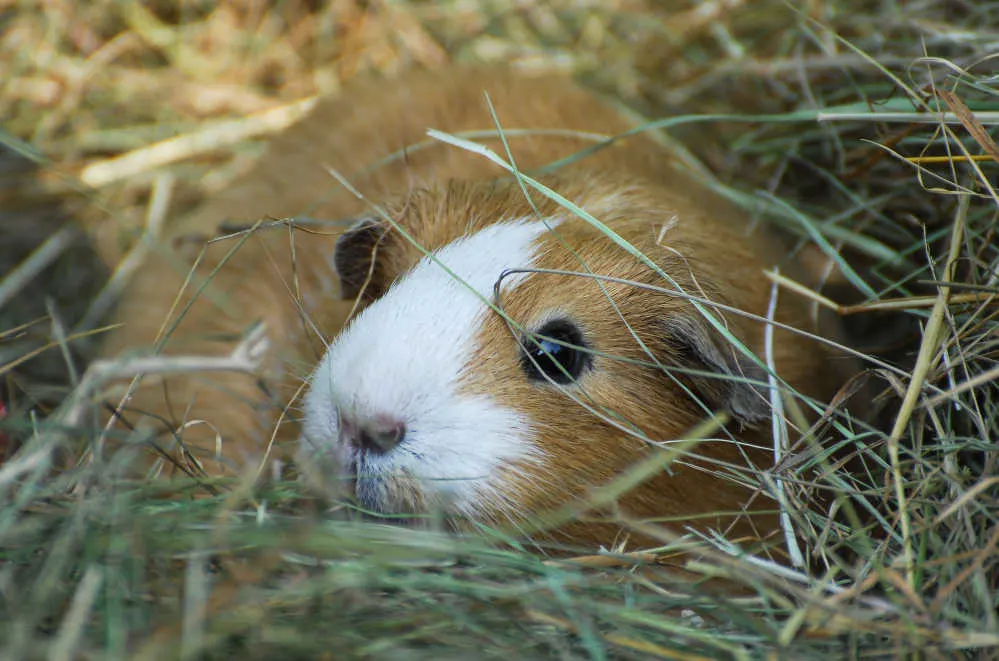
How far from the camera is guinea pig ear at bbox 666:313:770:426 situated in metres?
2.22

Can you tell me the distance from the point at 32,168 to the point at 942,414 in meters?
4.00

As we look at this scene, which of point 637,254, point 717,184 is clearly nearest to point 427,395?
point 637,254

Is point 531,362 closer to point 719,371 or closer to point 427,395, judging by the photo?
point 427,395

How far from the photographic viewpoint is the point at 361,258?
8.45 feet

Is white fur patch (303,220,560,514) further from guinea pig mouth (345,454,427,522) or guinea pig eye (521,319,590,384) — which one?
guinea pig eye (521,319,590,384)

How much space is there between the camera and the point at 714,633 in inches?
72.2

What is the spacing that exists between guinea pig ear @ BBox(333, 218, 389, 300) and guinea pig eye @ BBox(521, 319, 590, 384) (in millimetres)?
546

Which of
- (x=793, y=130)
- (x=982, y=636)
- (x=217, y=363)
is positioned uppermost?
(x=217, y=363)

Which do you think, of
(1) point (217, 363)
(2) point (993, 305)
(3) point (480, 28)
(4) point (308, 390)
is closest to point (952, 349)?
(2) point (993, 305)

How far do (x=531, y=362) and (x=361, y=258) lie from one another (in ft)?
2.25

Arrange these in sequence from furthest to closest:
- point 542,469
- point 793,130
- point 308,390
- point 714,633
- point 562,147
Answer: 1. point 793,130
2. point 562,147
3. point 308,390
4. point 542,469
5. point 714,633

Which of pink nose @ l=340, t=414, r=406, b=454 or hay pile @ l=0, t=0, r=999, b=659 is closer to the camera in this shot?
hay pile @ l=0, t=0, r=999, b=659

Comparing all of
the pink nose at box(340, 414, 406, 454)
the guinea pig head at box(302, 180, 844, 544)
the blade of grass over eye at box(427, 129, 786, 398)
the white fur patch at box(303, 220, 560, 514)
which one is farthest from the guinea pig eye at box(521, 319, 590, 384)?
the pink nose at box(340, 414, 406, 454)

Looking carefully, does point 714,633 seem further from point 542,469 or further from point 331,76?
point 331,76
